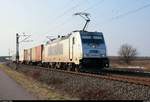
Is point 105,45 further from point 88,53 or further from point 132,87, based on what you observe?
point 132,87

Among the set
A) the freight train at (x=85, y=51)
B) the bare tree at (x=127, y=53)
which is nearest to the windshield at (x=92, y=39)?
the freight train at (x=85, y=51)

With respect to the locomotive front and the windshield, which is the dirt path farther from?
the windshield

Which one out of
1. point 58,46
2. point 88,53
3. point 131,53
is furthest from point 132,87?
point 131,53

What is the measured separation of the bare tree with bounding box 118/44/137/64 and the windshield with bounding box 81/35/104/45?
67050mm

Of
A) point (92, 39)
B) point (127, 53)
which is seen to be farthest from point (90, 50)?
point (127, 53)

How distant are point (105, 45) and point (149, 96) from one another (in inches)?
667

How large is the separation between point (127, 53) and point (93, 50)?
7713 cm

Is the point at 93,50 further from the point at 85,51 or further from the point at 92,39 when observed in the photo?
the point at 92,39

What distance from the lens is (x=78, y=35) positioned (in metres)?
32.4

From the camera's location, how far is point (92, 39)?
32.3 metres

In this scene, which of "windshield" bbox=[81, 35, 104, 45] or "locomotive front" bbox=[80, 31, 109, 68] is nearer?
"locomotive front" bbox=[80, 31, 109, 68]

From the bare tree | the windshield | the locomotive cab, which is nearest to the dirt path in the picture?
the locomotive cab

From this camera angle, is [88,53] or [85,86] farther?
[88,53]

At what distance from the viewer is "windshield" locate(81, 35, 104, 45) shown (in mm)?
31984
